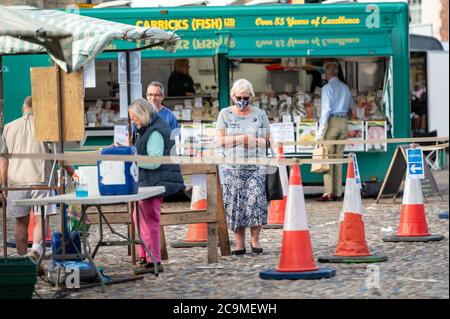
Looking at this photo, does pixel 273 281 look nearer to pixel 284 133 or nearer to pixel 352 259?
pixel 352 259

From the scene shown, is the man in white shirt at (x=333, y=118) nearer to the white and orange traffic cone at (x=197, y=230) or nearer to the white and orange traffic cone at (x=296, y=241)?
the white and orange traffic cone at (x=197, y=230)

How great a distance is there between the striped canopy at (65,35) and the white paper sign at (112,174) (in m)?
0.85

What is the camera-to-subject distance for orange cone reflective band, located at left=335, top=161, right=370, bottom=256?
11438 mm

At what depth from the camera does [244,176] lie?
1212cm

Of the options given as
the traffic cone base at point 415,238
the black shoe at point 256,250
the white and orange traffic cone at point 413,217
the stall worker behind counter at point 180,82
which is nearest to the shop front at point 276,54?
the stall worker behind counter at point 180,82

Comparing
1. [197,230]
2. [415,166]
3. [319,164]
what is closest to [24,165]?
[197,230]

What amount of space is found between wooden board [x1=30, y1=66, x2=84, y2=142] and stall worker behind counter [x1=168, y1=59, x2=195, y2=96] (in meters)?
8.89

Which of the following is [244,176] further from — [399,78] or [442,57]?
[442,57]

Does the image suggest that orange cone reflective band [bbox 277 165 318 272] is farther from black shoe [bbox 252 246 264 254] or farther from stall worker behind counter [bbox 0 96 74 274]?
stall worker behind counter [bbox 0 96 74 274]

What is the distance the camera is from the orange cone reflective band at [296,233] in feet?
33.7

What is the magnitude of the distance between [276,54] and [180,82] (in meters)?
1.65

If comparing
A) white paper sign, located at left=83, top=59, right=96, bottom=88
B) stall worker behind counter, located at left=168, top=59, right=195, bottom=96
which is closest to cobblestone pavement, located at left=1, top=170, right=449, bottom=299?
white paper sign, located at left=83, top=59, right=96, bottom=88

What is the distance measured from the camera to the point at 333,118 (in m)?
19.4

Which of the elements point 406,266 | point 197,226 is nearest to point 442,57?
point 197,226
